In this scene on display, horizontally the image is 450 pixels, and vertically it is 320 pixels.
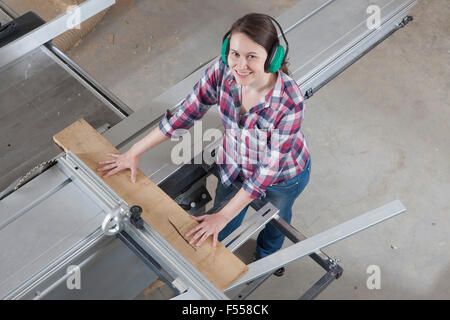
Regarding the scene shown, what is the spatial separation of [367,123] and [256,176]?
5.81 feet

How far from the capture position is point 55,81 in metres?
2.42

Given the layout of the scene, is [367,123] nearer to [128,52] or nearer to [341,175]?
[341,175]

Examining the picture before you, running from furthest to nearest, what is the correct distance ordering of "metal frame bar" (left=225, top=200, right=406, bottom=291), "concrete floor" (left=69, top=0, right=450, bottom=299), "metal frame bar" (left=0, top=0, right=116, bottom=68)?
1. "concrete floor" (left=69, top=0, right=450, bottom=299)
2. "metal frame bar" (left=0, top=0, right=116, bottom=68)
3. "metal frame bar" (left=225, top=200, right=406, bottom=291)

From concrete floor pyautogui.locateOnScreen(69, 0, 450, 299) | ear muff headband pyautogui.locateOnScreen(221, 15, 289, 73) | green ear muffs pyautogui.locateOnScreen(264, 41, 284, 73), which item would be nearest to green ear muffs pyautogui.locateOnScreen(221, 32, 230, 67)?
ear muff headband pyautogui.locateOnScreen(221, 15, 289, 73)

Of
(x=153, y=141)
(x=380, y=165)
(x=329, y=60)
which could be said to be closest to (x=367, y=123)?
(x=380, y=165)

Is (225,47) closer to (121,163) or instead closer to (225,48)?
(225,48)

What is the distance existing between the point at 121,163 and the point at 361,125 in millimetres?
1911

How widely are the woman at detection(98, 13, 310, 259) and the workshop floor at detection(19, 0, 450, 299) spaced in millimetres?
1026

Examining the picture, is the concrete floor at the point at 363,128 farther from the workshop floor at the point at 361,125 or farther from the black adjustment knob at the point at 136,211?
the black adjustment knob at the point at 136,211

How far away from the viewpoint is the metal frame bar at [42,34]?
7.95 ft

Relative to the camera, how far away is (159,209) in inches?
71.7

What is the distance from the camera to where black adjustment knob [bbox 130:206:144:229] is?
1652 mm

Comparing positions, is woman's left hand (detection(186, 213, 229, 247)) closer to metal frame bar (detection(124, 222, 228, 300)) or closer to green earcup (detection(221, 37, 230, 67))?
metal frame bar (detection(124, 222, 228, 300))

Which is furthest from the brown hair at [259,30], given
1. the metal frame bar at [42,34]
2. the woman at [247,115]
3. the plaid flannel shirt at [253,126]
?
the metal frame bar at [42,34]
